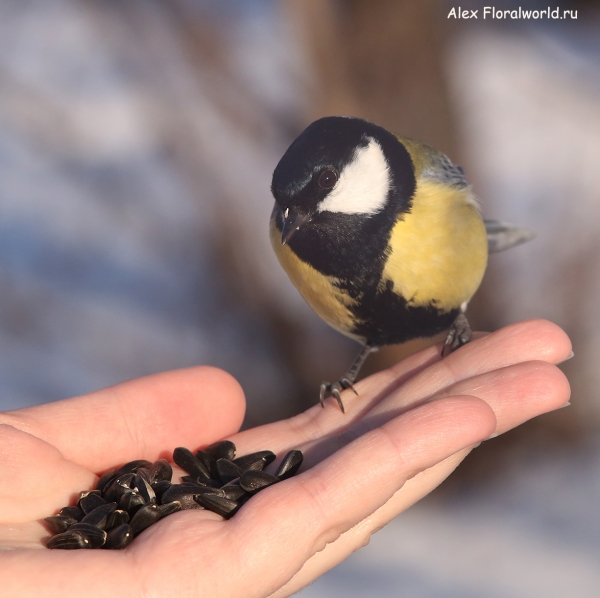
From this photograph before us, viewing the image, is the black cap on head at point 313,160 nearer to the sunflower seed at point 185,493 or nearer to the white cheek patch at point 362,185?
the white cheek patch at point 362,185

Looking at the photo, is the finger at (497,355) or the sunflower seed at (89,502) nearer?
the sunflower seed at (89,502)

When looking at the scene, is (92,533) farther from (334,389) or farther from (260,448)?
(334,389)

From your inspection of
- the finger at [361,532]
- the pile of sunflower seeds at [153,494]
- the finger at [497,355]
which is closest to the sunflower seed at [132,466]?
the pile of sunflower seeds at [153,494]

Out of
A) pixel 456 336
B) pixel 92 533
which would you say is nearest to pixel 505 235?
pixel 456 336

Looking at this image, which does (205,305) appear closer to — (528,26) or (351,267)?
(351,267)

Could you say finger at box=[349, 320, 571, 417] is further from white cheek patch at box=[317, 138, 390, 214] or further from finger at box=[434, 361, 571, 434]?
white cheek patch at box=[317, 138, 390, 214]

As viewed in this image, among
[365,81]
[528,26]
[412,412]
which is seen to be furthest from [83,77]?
[412,412]

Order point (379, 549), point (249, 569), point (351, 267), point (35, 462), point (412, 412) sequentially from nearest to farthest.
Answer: point (249, 569) → point (412, 412) → point (35, 462) → point (351, 267) → point (379, 549)
